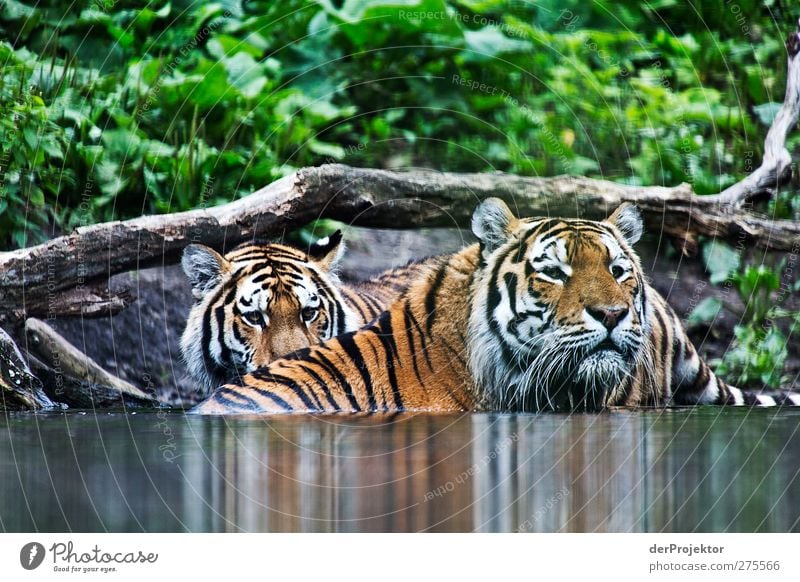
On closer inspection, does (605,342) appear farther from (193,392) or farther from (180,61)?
(180,61)

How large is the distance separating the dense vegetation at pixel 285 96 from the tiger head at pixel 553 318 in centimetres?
60

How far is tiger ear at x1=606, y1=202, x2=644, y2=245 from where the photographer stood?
643 centimetres

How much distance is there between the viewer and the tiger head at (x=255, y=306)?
6.26 m

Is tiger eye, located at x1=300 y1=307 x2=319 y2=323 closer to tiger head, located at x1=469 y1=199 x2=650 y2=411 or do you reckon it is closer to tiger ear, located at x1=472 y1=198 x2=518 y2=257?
tiger head, located at x1=469 y1=199 x2=650 y2=411

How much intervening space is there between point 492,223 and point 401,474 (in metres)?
1.82

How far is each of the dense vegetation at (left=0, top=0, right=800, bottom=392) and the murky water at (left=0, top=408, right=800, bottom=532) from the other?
1.33 meters

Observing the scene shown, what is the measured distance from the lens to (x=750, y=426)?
6.16m

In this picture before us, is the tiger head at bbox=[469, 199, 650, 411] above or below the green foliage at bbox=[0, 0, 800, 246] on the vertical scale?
below

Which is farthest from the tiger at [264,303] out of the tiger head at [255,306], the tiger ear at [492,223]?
the tiger ear at [492,223]

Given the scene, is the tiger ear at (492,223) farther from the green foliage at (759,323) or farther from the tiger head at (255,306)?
the green foliage at (759,323)

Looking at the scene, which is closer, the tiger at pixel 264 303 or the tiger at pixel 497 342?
the tiger at pixel 497 342

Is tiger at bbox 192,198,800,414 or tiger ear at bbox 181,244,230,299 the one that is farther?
tiger ear at bbox 181,244,230,299

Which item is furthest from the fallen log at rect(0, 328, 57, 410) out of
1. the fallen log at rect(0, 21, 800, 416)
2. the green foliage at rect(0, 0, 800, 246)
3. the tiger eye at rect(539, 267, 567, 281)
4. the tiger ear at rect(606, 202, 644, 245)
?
the tiger ear at rect(606, 202, 644, 245)

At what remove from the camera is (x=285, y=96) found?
21.7 feet
